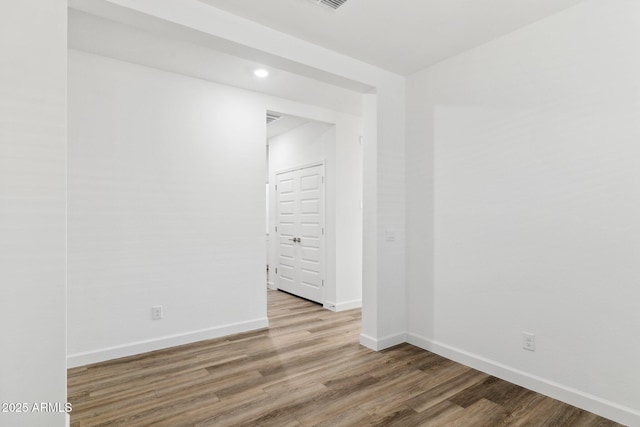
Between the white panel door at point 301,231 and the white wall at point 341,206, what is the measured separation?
0.58ft

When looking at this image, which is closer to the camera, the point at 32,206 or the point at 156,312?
the point at 32,206

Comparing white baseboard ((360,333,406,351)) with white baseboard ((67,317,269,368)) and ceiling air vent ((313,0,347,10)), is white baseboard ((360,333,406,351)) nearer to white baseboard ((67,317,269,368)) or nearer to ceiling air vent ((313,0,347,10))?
white baseboard ((67,317,269,368))

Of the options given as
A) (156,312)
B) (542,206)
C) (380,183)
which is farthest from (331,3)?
(156,312)

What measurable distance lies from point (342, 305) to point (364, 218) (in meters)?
1.82

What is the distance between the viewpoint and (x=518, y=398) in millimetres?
2426

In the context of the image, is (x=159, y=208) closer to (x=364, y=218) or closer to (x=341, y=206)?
(x=364, y=218)

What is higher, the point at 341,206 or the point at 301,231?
A: the point at 341,206

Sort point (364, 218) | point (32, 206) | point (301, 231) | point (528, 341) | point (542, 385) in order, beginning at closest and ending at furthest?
point (32, 206), point (542, 385), point (528, 341), point (364, 218), point (301, 231)

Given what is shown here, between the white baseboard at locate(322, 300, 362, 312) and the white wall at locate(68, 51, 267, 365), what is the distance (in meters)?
1.17

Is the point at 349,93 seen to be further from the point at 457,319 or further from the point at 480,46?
the point at 457,319

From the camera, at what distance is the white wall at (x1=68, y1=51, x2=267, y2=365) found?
300 centimetres

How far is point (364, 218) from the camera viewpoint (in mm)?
3486

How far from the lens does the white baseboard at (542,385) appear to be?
7.04 feet

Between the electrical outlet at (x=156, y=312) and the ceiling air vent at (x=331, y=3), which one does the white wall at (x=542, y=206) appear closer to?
the ceiling air vent at (x=331, y=3)
